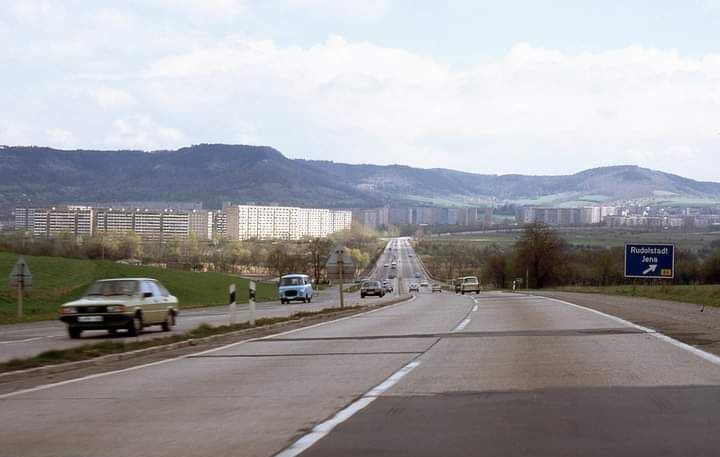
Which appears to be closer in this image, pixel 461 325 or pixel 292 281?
pixel 461 325

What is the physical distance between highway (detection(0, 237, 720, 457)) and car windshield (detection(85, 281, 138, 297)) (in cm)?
785

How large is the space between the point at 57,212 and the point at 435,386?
19303 cm

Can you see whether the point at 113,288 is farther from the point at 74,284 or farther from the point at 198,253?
the point at 198,253

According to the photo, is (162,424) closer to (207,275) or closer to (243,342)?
(243,342)

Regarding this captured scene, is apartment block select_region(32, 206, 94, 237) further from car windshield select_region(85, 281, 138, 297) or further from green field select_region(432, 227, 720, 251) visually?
car windshield select_region(85, 281, 138, 297)

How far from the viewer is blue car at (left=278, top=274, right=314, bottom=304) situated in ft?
211

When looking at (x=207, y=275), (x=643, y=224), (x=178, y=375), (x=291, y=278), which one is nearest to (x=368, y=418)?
(x=178, y=375)

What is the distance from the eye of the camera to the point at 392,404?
1162cm

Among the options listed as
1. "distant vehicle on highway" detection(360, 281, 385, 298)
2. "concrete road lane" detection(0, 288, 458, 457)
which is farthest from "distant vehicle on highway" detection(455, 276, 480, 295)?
"concrete road lane" detection(0, 288, 458, 457)

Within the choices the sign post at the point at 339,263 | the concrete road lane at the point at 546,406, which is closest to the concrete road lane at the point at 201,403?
the concrete road lane at the point at 546,406

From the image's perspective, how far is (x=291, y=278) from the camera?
6588 centimetres

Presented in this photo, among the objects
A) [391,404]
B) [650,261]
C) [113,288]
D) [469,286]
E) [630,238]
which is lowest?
[469,286]

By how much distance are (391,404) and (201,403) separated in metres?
2.39

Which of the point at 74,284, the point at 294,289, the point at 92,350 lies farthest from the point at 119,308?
the point at 294,289
